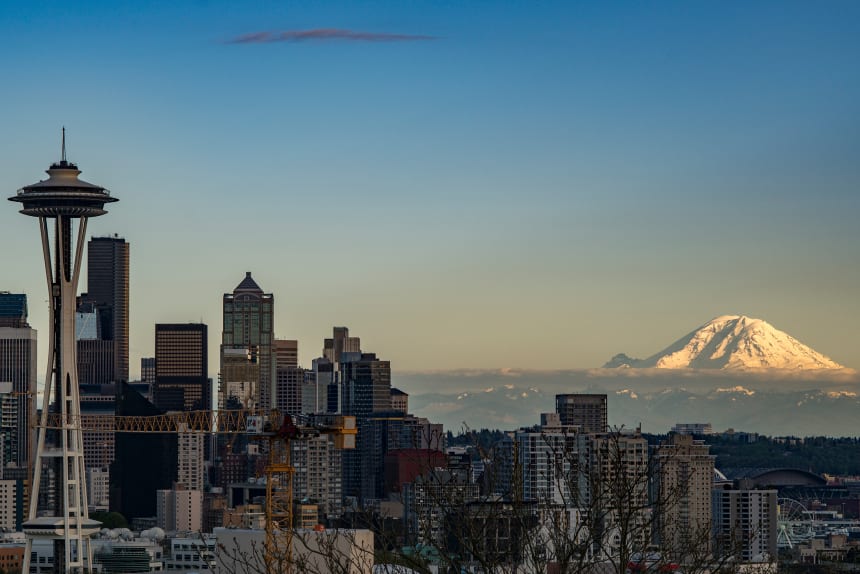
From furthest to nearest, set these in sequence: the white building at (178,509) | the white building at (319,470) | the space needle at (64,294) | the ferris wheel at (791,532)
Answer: the white building at (178,509), the white building at (319,470), the ferris wheel at (791,532), the space needle at (64,294)

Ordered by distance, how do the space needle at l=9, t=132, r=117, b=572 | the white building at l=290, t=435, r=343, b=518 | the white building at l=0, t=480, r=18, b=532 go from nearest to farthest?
the space needle at l=9, t=132, r=117, b=572, the white building at l=0, t=480, r=18, b=532, the white building at l=290, t=435, r=343, b=518

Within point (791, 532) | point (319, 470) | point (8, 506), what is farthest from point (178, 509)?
point (791, 532)

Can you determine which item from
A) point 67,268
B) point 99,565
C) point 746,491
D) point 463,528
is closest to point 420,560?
point 463,528

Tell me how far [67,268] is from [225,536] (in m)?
60.7

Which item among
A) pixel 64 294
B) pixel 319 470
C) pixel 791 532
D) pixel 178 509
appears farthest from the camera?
pixel 319 470

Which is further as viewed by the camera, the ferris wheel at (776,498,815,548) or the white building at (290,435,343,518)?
the white building at (290,435,343,518)

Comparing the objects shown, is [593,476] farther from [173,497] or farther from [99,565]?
[173,497]

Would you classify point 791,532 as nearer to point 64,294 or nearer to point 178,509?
point 178,509

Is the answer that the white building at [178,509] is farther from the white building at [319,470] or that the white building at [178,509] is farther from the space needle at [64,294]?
the space needle at [64,294]

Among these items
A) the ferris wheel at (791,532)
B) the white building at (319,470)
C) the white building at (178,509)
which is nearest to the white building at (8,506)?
the white building at (178,509)

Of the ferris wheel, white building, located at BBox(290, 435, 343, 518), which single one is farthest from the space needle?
white building, located at BBox(290, 435, 343, 518)

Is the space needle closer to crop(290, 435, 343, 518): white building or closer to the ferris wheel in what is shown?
the ferris wheel

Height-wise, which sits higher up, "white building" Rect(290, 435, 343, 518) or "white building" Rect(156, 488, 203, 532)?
"white building" Rect(290, 435, 343, 518)

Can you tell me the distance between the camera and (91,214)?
106188 mm
